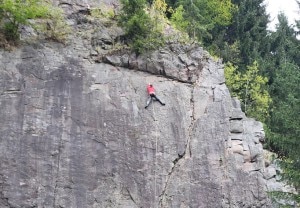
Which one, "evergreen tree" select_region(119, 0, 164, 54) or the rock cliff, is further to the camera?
"evergreen tree" select_region(119, 0, 164, 54)

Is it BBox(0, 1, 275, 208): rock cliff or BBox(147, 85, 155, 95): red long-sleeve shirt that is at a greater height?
BBox(147, 85, 155, 95): red long-sleeve shirt

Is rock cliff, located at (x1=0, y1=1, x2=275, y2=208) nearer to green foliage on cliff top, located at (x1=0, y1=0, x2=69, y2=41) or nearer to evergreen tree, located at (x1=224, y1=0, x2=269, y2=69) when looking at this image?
green foliage on cliff top, located at (x1=0, y1=0, x2=69, y2=41)

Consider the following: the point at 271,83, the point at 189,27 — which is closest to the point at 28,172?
the point at 189,27

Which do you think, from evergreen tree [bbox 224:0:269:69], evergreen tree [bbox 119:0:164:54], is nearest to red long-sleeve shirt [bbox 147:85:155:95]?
evergreen tree [bbox 119:0:164:54]

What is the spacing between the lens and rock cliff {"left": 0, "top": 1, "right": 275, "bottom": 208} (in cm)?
1517

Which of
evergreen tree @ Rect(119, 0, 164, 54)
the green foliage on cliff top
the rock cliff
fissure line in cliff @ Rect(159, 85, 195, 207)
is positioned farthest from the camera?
evergreen tree @ Rect(119, 0, 164, 54)

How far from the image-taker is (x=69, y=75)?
1773cm

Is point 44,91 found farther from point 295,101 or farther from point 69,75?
point 295,101

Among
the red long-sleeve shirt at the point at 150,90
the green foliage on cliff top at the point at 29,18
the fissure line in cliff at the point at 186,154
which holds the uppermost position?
the green foliage on cliff top at the point at 29,18

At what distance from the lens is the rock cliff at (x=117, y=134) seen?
15172 mm

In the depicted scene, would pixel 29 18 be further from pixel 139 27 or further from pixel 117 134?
pixel 117 134

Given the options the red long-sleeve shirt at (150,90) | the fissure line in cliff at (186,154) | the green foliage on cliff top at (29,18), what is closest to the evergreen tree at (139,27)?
the red long-sleeve shirt at (150,90)

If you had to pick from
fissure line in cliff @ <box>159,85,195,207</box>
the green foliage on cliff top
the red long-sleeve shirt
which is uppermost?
the green foliage on cliff top

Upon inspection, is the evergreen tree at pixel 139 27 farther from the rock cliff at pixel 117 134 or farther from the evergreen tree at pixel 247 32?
the evergreen tree at pixel 247 32
